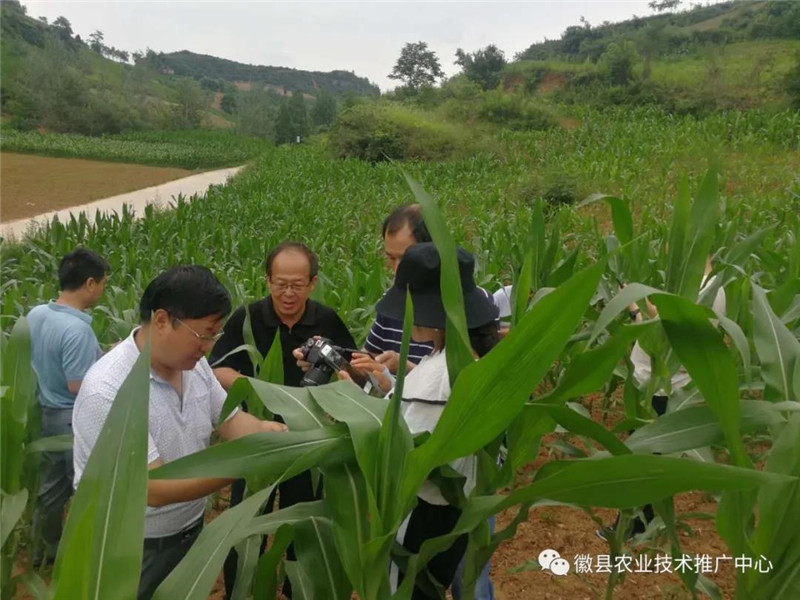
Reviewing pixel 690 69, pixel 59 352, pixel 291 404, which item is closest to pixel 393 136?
pixel 690 69

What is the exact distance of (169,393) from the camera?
1556mm

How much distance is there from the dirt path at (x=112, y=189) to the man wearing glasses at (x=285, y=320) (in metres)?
8.83

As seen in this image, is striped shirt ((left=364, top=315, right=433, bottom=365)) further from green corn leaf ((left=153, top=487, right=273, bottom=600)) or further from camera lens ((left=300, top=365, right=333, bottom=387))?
green corn leaf ((left=153, top=487, right=273, bottom=600))

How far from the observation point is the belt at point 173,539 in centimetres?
162

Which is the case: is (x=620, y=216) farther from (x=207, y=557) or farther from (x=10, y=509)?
(x=10, y=509)

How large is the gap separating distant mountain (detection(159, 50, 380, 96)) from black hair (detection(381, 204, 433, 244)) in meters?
134

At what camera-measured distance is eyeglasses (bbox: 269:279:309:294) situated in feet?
7.12

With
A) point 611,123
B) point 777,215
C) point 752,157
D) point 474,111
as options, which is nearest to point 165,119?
point 474,111

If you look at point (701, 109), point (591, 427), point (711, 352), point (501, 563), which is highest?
point (701, 109)

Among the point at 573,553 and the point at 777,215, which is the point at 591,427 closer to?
the point at 573,553

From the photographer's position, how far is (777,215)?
7770mm

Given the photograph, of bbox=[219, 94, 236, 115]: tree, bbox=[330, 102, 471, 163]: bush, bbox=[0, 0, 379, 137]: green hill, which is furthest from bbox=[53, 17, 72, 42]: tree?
bbox=[330, 102, 471, 163]: bush

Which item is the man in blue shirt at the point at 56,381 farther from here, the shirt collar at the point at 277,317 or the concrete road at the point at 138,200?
the concrete road at the point at 138,200

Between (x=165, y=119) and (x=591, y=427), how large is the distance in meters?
58.9
